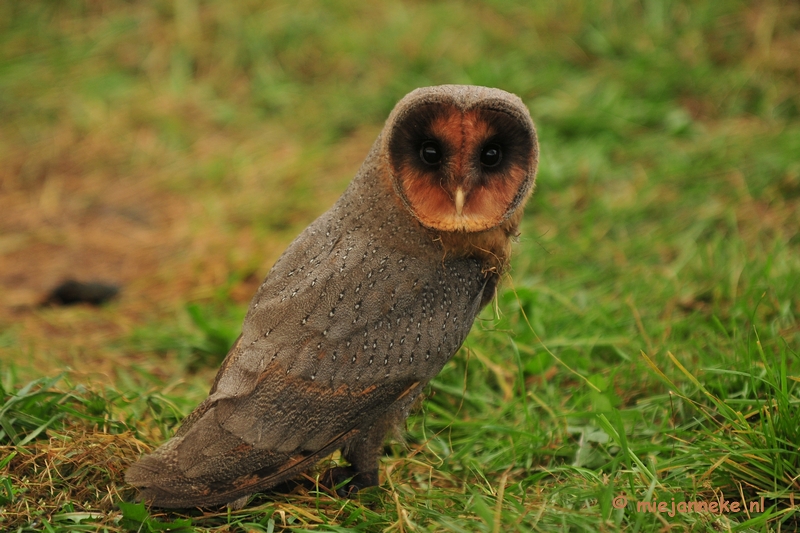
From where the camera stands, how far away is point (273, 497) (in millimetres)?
2934

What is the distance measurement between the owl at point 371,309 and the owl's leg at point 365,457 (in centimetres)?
4

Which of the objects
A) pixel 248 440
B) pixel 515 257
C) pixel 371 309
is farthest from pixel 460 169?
pixel 515 257

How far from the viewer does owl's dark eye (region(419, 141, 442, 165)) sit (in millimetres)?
2637

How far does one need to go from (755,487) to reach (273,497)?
1789mm

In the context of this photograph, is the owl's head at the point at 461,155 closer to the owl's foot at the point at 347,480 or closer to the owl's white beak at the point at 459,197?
the owl's white beak at the point at 459,197

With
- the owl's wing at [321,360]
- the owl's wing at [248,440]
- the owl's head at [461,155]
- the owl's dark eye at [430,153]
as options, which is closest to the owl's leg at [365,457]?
the owl's wing at [321,360]

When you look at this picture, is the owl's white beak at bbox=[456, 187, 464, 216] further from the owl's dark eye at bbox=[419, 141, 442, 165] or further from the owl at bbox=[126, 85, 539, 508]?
the owl's dark eye at bbox=[419, 141, 442, 165]

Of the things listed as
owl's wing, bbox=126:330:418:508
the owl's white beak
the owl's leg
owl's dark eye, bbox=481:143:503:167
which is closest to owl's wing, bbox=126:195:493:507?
owl's wing, bbox=126:330:418:508

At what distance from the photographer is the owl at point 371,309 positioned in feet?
8.64

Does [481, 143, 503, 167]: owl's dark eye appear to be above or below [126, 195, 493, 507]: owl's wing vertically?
above

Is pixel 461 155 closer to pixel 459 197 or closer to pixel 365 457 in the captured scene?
pixel 459 197

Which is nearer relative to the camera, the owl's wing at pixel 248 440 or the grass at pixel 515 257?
the owl's wing at pixel 248 440

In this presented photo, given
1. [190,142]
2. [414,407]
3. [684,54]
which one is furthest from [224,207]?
[684,54]

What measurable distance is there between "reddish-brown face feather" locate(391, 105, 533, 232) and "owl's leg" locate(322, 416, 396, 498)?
0.82 meters
